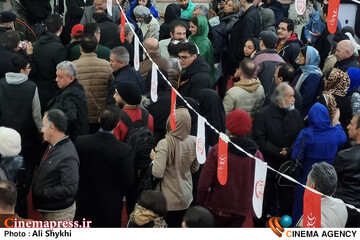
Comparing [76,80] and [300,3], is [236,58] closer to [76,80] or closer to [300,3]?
[300,3]

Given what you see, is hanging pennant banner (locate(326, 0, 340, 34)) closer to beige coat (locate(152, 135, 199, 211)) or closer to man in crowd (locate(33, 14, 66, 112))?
beige coat (locate(152, 135, 199, 211))

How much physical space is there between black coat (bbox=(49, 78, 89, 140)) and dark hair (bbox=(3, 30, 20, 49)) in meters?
1.22

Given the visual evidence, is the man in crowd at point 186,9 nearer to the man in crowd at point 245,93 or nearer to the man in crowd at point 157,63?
the man in crowd at point 157,63

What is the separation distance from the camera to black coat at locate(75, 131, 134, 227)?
6.16 meters

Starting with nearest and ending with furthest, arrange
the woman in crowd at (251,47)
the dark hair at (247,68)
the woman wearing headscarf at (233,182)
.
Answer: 1. the woman wearing headscarf at (233,182)
2. the dark hair at (247,68)
3. the woman in crowd at (251,47)

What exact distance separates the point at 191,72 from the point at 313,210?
340 cm

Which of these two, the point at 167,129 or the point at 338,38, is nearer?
the point at 167,129

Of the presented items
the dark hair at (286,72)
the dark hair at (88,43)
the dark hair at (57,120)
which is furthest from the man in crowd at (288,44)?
the dark hair at (57,120)

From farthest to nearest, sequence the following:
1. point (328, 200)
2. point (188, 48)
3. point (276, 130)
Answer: point (188, 48)
point (276, 130)
point (328, 200)

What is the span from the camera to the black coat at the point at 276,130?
7219 millimetres

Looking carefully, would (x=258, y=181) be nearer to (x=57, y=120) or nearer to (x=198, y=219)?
(x=198, y=219)

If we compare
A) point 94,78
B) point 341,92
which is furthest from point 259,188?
point 94,78

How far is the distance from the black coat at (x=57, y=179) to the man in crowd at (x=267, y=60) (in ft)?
10.5

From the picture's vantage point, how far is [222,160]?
596cm
